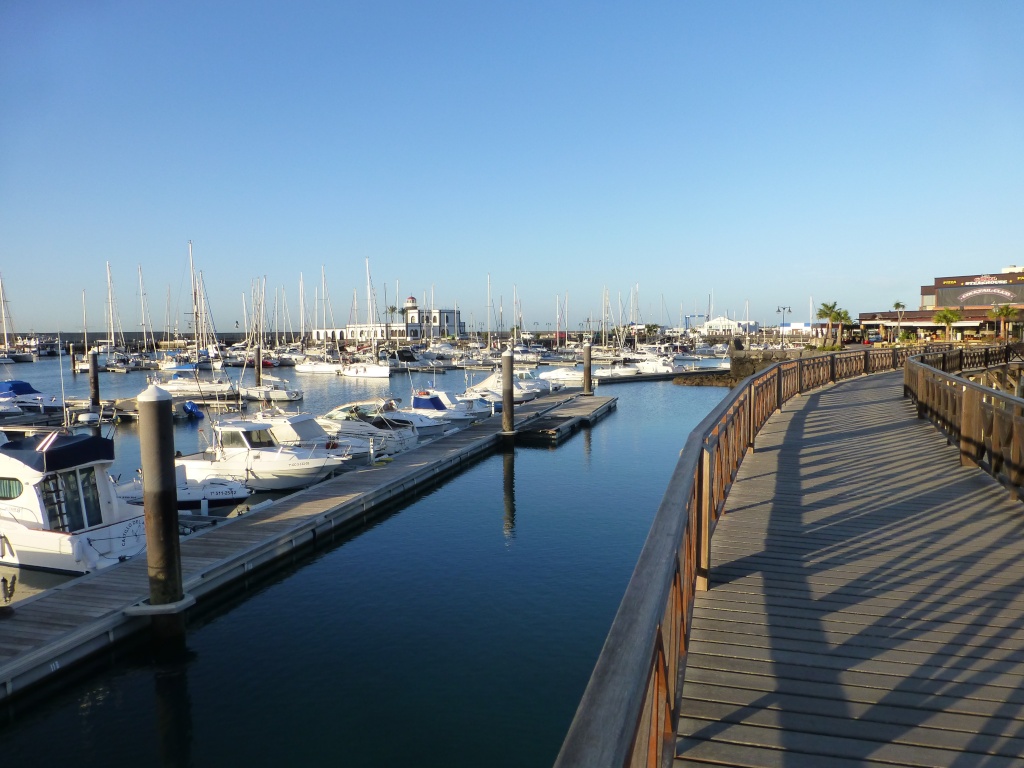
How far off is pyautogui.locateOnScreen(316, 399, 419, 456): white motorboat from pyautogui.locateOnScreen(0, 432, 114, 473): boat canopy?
1167 cm

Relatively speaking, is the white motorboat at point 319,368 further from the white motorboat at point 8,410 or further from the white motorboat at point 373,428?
the white motorboat at point 373,428

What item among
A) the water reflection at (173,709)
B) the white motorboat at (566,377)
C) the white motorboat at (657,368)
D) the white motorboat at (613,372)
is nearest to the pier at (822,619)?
the water reflection at (173,709)

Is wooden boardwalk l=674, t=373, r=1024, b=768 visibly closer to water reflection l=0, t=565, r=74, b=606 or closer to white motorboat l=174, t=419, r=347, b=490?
water reflection l=0, t=565, r=74, b=606

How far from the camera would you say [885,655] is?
458cm

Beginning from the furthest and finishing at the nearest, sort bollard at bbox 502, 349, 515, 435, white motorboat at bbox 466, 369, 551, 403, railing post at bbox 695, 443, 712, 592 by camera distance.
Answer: white motorboat at bbox 466, 369, 551, 403 → bollard at bbox 502, 349, 515, 435 → railing post at bbox 695, 443, 712, 592

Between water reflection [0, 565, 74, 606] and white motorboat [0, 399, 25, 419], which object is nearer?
water reflection [0, 565, 74, 606]

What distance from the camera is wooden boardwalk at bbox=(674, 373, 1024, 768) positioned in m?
3.68

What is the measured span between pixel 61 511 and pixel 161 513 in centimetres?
559

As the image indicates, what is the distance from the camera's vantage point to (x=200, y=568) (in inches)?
521

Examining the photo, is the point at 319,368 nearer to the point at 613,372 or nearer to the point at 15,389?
the point at 613,372

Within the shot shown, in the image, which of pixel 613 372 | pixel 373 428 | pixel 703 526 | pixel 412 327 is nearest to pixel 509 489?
pixel 373 428

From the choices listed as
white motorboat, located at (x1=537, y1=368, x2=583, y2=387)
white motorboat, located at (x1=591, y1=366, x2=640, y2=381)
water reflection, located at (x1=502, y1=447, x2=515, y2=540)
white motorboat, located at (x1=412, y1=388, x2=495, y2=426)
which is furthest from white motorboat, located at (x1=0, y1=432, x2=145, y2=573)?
white motorboat, located at (x1=591, y1=366, x2=640, y2=381)

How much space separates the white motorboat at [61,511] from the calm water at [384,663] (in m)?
3.12

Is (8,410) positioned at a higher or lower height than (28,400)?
lower
